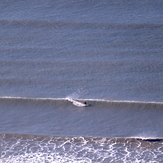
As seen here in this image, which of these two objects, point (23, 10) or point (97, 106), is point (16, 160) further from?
point (23, 10)

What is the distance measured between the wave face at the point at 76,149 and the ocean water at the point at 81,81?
37mm

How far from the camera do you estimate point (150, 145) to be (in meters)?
19.0

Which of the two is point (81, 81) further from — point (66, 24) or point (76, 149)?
point (66, 24)

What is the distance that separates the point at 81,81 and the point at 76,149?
15.1 feet

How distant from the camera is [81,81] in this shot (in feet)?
75.0

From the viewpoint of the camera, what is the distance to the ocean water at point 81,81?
63.1ft

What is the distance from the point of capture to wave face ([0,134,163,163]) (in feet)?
60.7

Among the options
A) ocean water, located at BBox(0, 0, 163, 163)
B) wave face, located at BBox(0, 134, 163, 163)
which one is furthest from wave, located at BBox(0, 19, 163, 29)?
wave face, located at BBox(0, 134, 163, 163)

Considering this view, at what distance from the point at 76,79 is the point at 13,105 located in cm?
324

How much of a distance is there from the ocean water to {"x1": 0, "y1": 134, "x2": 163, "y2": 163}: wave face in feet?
0.12

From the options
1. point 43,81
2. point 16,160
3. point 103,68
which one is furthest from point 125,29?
point 16,160

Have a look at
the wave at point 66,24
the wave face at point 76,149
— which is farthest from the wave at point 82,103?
the wave at point 66,24

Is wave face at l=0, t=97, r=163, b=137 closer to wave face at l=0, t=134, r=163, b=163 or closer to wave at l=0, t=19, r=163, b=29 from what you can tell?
wave face at l=0, t=134, r=163, b=163

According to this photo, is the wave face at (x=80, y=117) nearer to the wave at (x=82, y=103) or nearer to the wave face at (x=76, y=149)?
the wave at (x=82, y=103)
